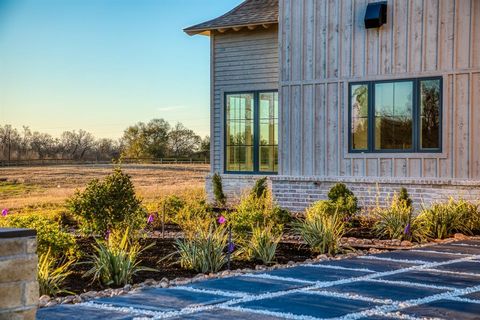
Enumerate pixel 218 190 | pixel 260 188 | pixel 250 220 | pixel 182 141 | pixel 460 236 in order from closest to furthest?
pixel 250 220 → pixel 460 236 → pixel 260 188 → pixel 218 190 → pixel 182 141

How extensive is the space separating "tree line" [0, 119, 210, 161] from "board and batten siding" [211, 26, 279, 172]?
2.64 meters

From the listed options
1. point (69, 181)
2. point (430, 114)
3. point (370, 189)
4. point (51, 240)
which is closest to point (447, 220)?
point (430, 114)

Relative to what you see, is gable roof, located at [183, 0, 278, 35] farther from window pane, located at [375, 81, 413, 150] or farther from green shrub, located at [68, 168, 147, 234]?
green shrub, located at [68, 168, 147, 234]

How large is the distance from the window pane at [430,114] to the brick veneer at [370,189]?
75cm

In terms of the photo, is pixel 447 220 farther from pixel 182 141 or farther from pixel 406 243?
pixel 182 141

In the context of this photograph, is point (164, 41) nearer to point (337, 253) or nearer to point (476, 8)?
point (476, 8)

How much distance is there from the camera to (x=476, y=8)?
43.4 ft

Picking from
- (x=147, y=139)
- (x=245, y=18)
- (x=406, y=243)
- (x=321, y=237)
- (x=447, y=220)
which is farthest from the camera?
(x=147, y=139)

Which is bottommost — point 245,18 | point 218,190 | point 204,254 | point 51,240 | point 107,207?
point 204,254

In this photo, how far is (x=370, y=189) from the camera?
14336 millimetres

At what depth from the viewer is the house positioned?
13.3 meters

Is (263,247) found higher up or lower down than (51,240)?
lower down

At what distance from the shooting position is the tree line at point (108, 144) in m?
22.5

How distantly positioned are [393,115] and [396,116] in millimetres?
64
